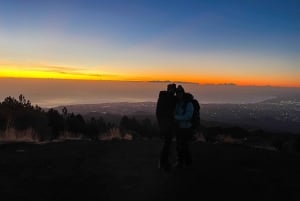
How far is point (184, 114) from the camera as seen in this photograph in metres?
9.60

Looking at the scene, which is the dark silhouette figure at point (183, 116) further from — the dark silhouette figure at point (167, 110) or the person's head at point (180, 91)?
the dark silhouette figure at point (167, 110)

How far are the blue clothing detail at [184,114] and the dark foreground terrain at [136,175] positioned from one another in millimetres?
993

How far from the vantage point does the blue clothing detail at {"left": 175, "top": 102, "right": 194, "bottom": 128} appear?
9609 mm

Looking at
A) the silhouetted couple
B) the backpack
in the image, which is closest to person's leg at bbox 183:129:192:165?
the silhouetted couple

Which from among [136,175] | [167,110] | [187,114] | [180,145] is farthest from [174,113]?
[136,175]

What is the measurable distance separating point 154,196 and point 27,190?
223 centimetres

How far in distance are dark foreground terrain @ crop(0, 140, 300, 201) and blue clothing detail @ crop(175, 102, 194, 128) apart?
3.26ft

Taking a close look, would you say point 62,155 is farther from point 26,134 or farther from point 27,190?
point 26,134

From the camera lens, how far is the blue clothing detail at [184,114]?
961cm

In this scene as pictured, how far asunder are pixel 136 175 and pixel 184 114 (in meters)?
1.53

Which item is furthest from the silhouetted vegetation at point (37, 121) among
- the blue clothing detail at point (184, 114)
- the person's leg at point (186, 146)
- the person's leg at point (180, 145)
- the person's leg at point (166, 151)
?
the blue clothing detail at point (184, 114)

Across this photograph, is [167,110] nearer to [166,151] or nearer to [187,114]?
[187,114]

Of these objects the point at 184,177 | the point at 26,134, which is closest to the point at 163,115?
the point at 184,177

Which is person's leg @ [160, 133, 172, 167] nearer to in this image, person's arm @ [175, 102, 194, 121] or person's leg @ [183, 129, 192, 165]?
person's leg @ [183, 129, 192, 165]
